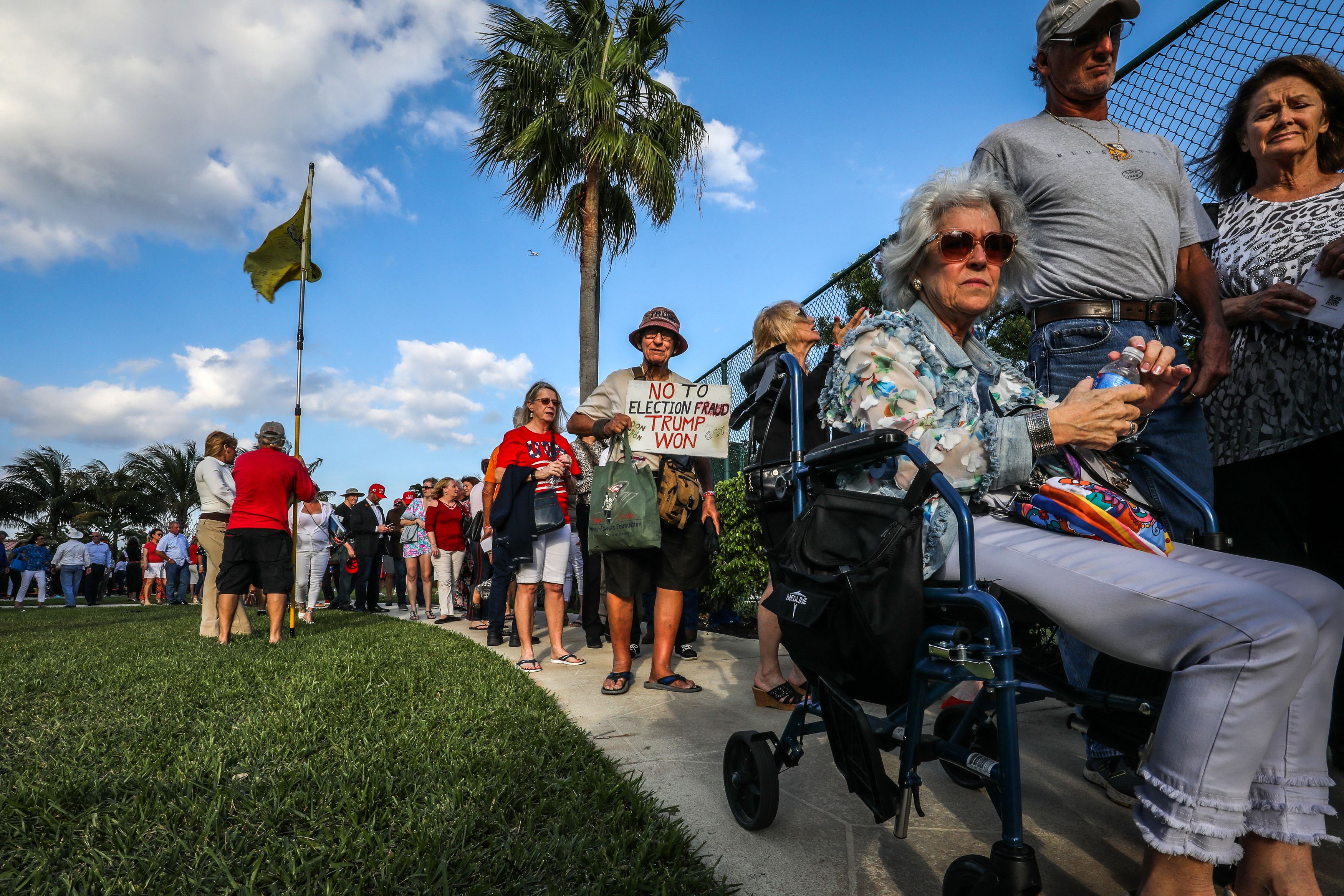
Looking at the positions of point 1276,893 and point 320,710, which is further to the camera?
point 320,710

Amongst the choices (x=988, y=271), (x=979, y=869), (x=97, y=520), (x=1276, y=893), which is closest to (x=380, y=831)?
(x=979, y=869)

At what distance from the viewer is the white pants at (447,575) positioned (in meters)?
9.83

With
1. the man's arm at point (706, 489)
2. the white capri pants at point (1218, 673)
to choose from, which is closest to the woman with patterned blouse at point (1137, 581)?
the white capri pants at point (1218, 673)

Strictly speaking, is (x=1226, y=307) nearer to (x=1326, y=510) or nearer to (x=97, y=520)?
(x=1326, y=510)

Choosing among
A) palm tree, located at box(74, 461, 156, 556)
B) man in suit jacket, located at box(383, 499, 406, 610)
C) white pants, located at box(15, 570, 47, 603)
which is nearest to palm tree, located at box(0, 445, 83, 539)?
palm tree, located at box(74, 461, 156, 556)

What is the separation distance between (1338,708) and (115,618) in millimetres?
14511

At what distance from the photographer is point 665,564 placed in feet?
13.6

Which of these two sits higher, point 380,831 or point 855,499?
point 855,499

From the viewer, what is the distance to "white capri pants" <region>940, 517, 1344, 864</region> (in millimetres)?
1292

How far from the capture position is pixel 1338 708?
2.56m

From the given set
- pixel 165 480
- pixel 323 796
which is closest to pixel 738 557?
pixel 323 796

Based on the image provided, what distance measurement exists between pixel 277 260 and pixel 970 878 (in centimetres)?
1049

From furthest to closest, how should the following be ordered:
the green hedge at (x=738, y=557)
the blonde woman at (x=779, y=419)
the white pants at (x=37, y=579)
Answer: the white pants at (x=37, y=579) → the green hedge at (x=738, y=557) → the blonde woman at (x=779, y=419)

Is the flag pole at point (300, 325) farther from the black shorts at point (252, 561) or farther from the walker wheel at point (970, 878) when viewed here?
the walker wheel at point (970, 878)
